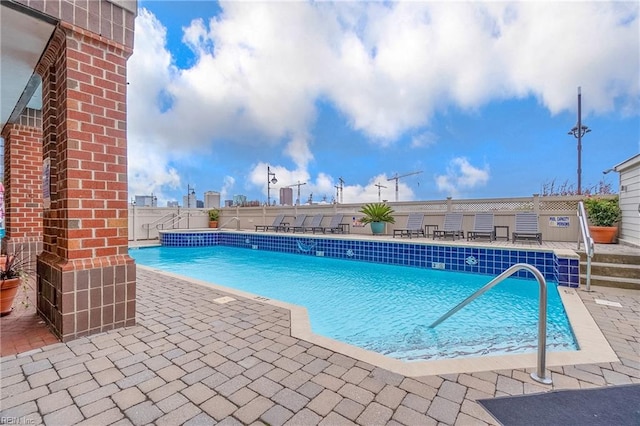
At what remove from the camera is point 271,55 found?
891cm

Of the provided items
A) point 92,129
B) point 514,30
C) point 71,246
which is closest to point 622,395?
point 71,246

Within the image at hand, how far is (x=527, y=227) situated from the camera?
798cm

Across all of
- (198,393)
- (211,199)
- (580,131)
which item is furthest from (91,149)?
(211,199)

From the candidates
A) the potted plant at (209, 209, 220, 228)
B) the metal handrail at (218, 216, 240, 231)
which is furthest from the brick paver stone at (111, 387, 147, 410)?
the potted plant at (209, 209, 220, 228)

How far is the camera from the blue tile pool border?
19.5 feet

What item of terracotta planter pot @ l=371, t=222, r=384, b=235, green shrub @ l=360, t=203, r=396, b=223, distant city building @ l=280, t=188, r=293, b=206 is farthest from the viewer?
distant city building @ l=280, t=188, r=293, b=206

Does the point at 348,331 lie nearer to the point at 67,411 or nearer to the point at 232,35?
the point at 67,411

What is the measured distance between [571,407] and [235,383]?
6.70ft

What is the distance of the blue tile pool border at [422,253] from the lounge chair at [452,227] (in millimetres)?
1603

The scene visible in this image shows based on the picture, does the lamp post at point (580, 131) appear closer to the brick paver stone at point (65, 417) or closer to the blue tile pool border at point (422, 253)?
the blue tile pool border at point (422, 253)

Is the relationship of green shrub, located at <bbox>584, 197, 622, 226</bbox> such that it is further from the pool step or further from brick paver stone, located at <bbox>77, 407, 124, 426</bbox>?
brick paver stone, located at <bbox>77, 407, 124, 426</bbox>

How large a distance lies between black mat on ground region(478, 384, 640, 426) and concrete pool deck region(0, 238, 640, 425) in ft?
0.24

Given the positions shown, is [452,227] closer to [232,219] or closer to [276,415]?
[276,415]

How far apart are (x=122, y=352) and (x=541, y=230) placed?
10.2m
